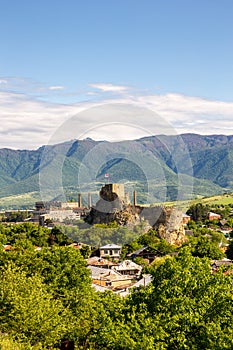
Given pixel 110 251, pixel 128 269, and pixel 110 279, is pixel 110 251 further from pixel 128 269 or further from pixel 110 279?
pixel 110 279

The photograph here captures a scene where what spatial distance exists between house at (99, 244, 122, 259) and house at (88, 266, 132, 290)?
1262cm

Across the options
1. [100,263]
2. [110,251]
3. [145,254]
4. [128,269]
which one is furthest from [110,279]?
[110,251]

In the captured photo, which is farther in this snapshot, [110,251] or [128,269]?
[110,251]

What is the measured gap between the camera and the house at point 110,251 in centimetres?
5753

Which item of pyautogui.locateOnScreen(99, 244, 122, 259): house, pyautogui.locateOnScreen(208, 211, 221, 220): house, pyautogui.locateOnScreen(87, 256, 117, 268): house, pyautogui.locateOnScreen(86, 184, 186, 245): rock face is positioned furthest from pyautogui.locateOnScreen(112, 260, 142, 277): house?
pyautogui.locateOnScreen(208, 211, 221, 220): house

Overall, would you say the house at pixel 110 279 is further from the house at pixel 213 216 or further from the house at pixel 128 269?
the house at pixel 213 216

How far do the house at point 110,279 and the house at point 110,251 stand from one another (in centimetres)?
1262

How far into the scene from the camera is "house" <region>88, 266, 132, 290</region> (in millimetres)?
40781

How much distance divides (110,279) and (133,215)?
89.3ft

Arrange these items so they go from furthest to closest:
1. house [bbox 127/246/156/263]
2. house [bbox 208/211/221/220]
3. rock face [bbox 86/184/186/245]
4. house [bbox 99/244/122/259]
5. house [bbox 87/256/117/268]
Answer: house [bbox 208/211/221/220] → rock face [bbox 86/184/186/245] → house [bbox 99/244/122/259] → house [bbox 127/246/156/263] → house [bbox 87/256/117/268]

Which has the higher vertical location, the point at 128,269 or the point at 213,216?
the point at 128,269

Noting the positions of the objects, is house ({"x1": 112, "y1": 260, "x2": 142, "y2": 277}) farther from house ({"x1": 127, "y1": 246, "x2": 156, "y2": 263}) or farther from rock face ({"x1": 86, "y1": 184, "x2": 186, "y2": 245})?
rock face ({"x1": 86, "y1": 184, "x2": 186, "y2": 245})

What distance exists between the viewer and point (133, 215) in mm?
68812

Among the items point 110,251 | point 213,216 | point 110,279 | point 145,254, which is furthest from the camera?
point 213,216
